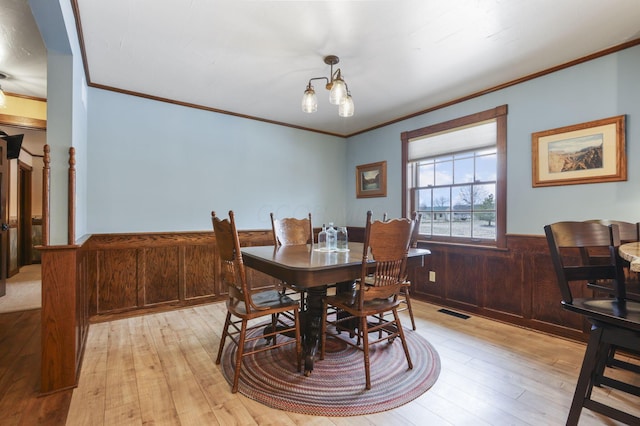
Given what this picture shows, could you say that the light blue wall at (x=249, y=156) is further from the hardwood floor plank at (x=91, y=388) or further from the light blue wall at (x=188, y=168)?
the hardwood floor plank at (x=91, y=388)

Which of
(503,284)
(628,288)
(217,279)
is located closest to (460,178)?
(503,284)

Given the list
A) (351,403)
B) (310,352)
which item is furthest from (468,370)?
(310,352)

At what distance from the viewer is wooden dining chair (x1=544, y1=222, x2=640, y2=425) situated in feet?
4.22

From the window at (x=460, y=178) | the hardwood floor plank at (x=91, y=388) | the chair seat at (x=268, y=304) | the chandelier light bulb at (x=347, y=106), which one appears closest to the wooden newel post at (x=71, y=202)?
the hardwood floor plank at (x=91, y=388)

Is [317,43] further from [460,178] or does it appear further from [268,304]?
[460,178]

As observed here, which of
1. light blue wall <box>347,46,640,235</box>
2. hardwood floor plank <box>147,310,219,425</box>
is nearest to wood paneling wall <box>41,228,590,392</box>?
light blue wall <box>347,46,640,235</box>

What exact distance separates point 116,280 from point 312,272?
262cm

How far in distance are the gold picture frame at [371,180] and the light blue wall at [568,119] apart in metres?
1.26

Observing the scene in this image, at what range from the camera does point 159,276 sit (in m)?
3.47

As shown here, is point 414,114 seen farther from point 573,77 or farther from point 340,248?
point 340,248

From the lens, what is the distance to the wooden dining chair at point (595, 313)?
4.22 ft

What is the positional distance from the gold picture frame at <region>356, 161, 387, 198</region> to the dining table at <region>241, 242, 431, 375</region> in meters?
2.18

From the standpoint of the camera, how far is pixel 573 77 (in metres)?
2.68

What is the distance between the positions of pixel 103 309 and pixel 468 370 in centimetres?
350
